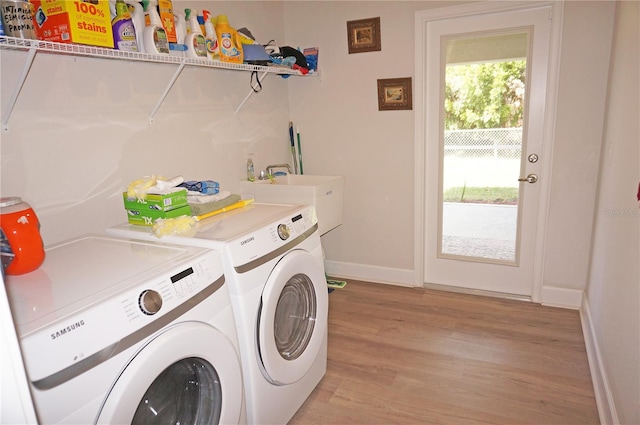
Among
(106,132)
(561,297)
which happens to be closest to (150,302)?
(106,132)

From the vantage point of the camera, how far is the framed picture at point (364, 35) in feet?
9.83

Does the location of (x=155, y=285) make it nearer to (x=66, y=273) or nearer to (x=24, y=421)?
(x=66, y=273)

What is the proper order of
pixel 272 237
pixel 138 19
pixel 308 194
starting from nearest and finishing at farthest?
pixel 272 237
pixel 138 19
pixel 308 194

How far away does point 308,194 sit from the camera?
2.71 metres

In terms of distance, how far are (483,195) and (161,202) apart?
7.26 feet

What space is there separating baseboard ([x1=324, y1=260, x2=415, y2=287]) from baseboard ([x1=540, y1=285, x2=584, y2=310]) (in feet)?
2.99

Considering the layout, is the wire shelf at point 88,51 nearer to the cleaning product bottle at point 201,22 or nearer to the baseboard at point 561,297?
the cleaning product bottle at point 201,22

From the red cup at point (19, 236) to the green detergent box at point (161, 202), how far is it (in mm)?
450

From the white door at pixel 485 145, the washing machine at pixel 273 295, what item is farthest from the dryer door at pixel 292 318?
the white door at pixel 485 145

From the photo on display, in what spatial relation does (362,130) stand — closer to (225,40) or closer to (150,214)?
(225,40)

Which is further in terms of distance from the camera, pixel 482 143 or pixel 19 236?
pixel 482 143

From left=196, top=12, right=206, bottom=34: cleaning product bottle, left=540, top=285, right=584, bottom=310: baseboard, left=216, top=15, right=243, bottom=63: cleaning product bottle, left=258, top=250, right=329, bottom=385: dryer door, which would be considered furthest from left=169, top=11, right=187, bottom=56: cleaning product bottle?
left=540, top=285, right=584, bottom=310: baseboard

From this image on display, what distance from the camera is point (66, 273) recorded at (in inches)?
50.5

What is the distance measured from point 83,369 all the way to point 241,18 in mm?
2444
